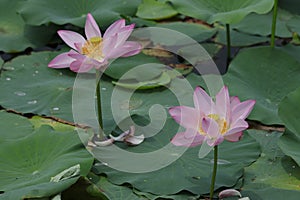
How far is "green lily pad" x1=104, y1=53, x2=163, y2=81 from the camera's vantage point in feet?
8.21

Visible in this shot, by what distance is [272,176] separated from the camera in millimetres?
1988

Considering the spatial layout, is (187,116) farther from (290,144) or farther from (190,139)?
(290,144)

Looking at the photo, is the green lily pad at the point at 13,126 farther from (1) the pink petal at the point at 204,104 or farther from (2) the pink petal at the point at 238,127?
(2) the pink petal at the point at 238,127

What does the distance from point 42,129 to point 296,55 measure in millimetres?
1135

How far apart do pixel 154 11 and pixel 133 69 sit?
0.62 meters

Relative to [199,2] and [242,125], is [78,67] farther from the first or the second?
[199,2]

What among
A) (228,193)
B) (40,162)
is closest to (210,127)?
(228,193)

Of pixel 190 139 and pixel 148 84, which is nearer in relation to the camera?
pixel 190 139

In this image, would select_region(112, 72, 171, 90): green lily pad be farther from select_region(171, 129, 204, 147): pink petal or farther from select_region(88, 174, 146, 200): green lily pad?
select_region(171, 129, 204, 147): pink petal

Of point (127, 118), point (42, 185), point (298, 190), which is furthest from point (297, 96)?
point (42, 185)

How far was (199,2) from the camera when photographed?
2600mm

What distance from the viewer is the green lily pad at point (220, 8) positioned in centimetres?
239

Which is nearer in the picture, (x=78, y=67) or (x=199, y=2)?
(x=78, y=67)

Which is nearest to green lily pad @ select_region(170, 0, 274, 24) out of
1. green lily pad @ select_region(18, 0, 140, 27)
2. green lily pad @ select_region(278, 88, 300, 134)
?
green lily pad @ select_region(18, 0, 140, 27)
